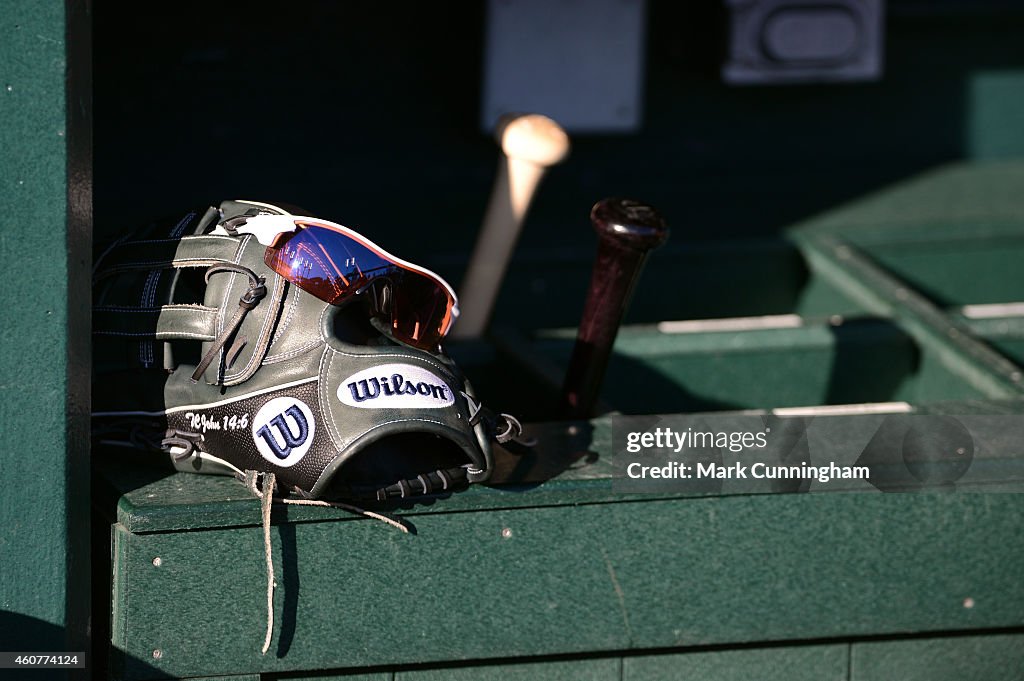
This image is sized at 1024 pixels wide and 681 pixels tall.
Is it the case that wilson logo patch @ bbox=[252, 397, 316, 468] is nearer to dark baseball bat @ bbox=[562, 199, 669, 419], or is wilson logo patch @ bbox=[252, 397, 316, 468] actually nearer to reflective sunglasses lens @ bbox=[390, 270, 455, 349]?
reflective sunglasses lens @ bbox=[390, 270, 455, 349]

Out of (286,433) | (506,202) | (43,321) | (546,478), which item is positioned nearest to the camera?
(43,321)

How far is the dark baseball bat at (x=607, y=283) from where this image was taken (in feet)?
5.46

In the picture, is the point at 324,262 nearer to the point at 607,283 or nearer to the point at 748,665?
the point at 607,283

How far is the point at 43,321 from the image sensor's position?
1.35 meters

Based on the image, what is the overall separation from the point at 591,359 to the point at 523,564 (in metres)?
0.32

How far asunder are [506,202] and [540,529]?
1.94 ft

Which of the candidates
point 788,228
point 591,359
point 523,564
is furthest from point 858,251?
point 523,564

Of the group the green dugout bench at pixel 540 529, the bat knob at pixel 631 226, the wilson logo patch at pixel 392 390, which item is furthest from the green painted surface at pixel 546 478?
the bat knob at pixel 631 226

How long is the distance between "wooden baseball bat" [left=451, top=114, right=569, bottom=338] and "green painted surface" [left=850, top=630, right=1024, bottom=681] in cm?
76

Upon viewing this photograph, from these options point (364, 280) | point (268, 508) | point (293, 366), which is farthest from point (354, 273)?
point (268, 508)

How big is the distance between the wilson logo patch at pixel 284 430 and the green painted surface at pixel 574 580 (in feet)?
0.25

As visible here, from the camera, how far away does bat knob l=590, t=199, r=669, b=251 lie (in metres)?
1.65

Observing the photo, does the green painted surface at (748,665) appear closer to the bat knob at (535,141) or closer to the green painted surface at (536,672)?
the green painted surface at (536,672)

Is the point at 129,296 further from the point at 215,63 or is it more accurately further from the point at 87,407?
the point at 215,63
